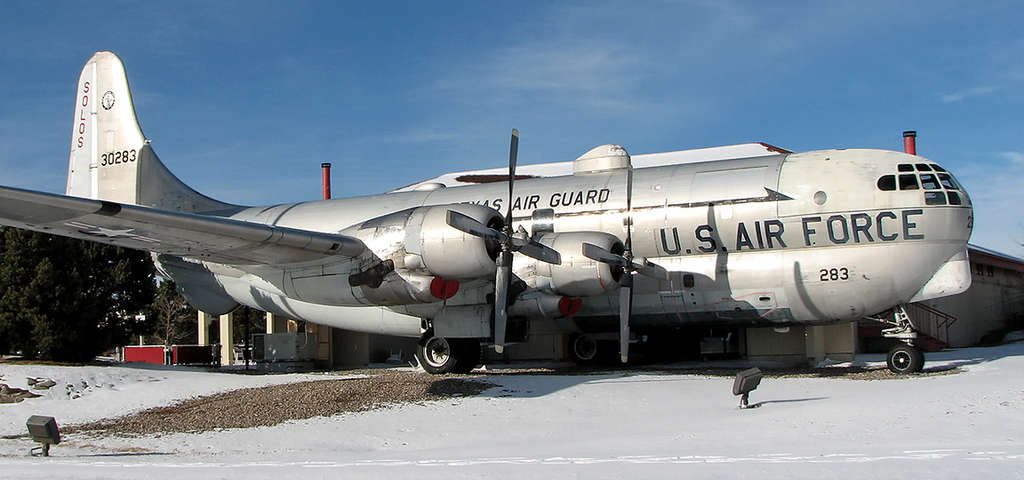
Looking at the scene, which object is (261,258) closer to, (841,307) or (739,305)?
(739,305)

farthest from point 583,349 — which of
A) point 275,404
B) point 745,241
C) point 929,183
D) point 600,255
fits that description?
point 275,404

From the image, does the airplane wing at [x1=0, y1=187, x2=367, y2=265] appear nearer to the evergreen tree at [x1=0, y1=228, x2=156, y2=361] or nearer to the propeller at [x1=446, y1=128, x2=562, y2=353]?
the propeller at [x1=446, y1=128, x2=562, y2=353]

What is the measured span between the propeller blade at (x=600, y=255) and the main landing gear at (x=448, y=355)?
12.2ft

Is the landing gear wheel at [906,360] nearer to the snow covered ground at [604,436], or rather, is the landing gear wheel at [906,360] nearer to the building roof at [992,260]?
the snow covered ground at [604,436]

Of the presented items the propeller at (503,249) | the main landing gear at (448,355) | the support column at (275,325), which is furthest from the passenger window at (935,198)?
the support column at (275,325)

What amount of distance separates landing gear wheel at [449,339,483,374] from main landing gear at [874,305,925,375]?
8138mm

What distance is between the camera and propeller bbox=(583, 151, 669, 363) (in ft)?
55.8

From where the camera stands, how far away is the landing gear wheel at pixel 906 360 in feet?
57.3

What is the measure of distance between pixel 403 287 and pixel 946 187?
33.4 ft

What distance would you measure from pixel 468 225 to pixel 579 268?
2.85 meters

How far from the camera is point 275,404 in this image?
581 inches

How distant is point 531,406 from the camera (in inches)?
558

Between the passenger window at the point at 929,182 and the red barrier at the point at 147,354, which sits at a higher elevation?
the passenger window at the point at 929,182

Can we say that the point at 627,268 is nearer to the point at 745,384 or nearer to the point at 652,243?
the point at 652,243
